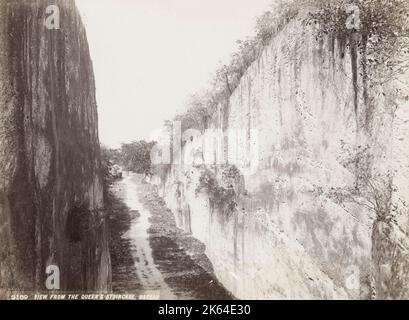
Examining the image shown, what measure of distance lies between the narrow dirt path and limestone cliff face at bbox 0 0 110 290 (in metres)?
0.22

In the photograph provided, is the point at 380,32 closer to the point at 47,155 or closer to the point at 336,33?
the point at 336,33

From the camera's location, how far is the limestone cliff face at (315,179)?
506 centimetres

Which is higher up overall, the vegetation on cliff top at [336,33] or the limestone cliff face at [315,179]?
the vegetation on cliff top at [336,33]

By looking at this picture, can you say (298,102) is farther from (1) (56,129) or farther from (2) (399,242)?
(1) (56,129)

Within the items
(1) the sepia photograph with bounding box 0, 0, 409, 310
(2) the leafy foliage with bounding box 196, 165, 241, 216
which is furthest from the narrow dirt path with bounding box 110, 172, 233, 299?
(2) the leafy foliage with bounding box 196, 165, 241, 216

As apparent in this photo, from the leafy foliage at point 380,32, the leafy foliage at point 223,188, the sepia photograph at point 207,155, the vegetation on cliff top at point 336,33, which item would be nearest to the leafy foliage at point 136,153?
the sepia photograph at point 207,155

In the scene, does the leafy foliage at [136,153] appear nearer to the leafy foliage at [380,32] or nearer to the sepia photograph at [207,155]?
the sepia photograph at [207,155]

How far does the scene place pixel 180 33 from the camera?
5.47 m

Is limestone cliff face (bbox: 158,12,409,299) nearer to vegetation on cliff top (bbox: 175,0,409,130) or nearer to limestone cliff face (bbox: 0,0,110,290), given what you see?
vegetation on cliff top (bbox: 175,0,409,130)

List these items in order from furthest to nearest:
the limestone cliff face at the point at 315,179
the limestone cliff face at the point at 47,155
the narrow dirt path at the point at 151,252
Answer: the narrow dirt path at the point at 151,252 → the limestone cliff face at the point at 315,179 → the limestone cliff face at the point at 47,155

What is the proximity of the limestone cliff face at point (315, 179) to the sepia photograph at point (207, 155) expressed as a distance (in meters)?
0.02

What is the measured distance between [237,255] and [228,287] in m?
0.42

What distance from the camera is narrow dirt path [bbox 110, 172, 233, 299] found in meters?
5.56
